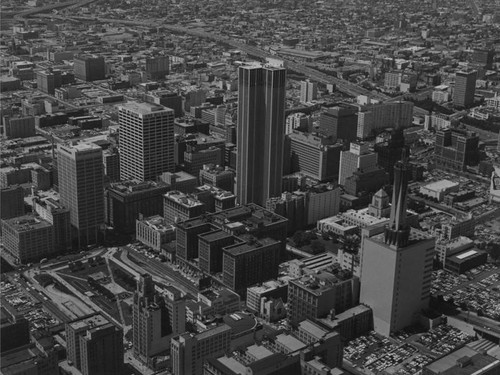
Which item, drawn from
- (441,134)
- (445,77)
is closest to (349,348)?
Result: (441,134)

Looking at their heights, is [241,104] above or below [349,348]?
above

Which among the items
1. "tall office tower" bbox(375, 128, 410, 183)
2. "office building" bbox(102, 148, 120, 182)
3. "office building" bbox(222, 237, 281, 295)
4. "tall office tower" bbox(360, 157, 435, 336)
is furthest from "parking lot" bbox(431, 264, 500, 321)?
"office building" bbox(102, 148, 120, 182)

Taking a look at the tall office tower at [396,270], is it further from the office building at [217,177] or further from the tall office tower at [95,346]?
the office building at [217,177]

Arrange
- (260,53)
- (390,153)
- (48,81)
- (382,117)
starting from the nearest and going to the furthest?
(390,153) → (382,117) → (48,81) → (260,53)

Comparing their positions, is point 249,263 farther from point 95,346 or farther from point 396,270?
point 95,346

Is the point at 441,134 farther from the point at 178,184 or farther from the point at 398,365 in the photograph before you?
the point at 398,365

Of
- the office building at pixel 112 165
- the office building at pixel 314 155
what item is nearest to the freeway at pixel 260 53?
the office building at pixel 314 155

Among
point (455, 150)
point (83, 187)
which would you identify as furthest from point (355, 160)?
point (83, 187)
